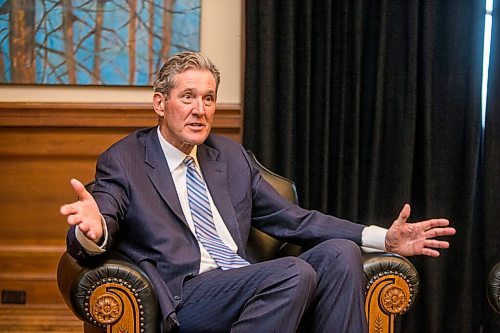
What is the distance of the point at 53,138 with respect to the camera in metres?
3.25

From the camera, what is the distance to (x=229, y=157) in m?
2.59

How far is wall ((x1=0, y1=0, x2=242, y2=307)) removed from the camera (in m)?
3.22

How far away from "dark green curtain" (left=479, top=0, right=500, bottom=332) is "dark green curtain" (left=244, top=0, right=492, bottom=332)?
1.4 inches

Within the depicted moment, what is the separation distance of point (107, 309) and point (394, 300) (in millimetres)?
861

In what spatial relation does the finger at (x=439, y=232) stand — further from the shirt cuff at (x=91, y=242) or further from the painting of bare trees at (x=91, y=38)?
the painting of bare trees at (x=91, y=38)

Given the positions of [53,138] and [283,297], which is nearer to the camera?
[283,297]

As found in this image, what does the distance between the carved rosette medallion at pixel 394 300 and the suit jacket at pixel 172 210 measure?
25 cm

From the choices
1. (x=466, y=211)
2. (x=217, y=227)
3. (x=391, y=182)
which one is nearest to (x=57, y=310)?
(x=217, y=227)

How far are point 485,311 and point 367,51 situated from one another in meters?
1.25

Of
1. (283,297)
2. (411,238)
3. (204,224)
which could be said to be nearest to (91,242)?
(204,224)

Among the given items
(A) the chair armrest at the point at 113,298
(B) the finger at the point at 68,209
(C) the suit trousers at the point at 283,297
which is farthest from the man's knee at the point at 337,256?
(B) the finger at the point at 68,209

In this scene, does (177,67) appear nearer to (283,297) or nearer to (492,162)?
(283,297)

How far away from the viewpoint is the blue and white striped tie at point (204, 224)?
2.31 meters

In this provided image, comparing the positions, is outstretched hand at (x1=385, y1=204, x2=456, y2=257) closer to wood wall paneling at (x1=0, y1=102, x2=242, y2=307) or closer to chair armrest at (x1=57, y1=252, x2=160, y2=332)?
chair armrest at (x1=57, y1=252, x2=160, y2=332)
